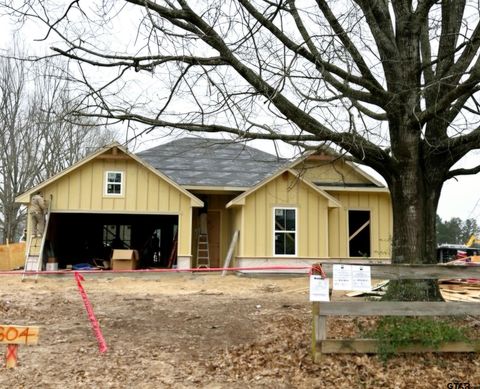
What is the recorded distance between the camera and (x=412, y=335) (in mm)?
6184

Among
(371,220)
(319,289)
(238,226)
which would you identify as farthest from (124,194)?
(319,289)

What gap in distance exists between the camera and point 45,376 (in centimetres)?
592

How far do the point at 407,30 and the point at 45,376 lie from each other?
7.43 metres

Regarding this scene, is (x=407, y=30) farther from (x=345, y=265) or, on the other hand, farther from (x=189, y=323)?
(x=189, y=323)

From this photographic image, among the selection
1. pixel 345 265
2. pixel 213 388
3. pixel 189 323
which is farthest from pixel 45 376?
pixel 345 265

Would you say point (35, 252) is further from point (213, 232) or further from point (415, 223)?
point (415, 223)

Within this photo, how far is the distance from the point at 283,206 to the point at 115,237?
32.0ft

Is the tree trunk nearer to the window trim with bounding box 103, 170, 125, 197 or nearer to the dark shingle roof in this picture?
the dark shingle roof

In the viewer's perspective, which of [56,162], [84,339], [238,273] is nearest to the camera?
[84,339]

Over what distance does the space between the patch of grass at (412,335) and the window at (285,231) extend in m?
11.6

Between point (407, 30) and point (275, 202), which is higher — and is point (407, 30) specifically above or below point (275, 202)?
above

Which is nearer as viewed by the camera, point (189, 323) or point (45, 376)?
point (45, 376)

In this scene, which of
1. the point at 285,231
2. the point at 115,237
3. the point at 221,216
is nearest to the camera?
the point at 285,231

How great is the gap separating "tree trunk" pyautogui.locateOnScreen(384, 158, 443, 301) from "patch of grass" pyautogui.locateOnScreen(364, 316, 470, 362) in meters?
1.44
